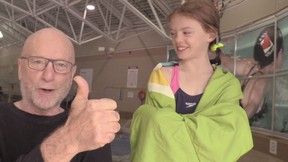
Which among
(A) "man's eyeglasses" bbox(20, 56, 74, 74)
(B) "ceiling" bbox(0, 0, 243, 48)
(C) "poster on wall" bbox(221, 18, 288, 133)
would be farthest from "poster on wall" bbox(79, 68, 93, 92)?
(A) "man's eyeglasses" bbox(20, 56, 74, 74)

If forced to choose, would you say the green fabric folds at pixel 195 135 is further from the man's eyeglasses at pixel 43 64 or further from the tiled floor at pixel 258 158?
the tiled floor at pixel 258 158

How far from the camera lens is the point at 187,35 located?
173 centimetres

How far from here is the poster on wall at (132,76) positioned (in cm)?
1041

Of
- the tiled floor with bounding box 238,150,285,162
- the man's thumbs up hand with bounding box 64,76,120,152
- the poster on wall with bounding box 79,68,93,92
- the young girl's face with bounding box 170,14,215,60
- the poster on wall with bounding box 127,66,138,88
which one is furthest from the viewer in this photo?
the poster on wall with bounding box 79,68,93,92

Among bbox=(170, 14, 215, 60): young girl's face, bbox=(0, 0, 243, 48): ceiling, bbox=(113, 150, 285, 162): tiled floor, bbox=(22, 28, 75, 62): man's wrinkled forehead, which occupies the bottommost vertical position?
bbox=(113, 150, 285, 162): tiled floor

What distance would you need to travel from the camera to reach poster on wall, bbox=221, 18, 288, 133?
14.2ft

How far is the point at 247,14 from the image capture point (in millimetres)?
5664

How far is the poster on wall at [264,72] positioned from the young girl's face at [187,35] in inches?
96.3

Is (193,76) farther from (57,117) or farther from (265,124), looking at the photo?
(265,124)

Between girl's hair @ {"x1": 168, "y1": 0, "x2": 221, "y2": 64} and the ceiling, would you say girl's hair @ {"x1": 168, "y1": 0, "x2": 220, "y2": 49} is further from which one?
the ceiling

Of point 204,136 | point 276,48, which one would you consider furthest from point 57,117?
point 276,48

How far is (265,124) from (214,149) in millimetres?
3853

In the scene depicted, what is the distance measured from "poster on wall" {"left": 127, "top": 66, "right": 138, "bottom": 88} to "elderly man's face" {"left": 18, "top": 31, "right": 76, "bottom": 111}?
883cm

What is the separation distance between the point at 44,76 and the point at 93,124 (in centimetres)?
60
